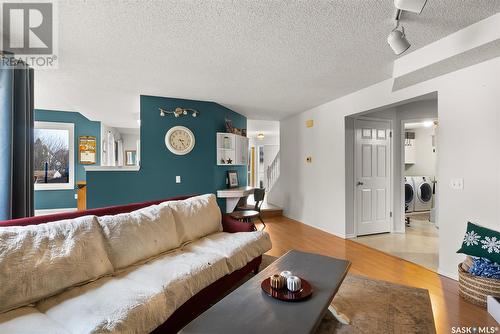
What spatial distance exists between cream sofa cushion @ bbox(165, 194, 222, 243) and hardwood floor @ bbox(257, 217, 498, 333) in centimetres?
116

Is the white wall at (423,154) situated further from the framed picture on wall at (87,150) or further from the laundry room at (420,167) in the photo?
the framed picture on wall at (87,150)

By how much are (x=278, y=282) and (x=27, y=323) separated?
1.28 m

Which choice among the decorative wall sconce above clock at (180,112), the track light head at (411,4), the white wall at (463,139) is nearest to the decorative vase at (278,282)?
the track light head at (411,4)

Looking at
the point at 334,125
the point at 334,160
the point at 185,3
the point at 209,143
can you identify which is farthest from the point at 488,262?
the point at 209,143

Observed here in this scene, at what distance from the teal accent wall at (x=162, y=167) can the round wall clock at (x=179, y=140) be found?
7cm

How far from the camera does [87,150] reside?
20.6 ft

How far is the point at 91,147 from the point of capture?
6.33 metres

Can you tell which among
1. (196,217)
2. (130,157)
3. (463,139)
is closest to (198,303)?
(196,217)

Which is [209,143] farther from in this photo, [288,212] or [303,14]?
[303,14]

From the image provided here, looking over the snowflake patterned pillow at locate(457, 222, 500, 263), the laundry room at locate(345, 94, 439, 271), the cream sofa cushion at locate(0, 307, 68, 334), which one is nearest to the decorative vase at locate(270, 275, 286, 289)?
the cream sofa cushion at locate(0, 307, 68, 334)

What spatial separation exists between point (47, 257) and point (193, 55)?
2.17 metres

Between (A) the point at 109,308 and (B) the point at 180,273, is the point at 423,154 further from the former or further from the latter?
(A) the point at 109,308

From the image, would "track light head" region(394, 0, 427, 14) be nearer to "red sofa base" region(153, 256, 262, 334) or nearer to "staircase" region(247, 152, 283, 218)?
"red sofa base" region(153, 256, 262, 334)

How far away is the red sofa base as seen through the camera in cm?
162
